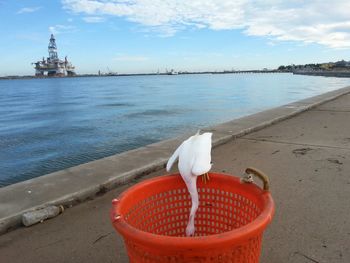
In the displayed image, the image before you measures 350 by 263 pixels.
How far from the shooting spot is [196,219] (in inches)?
92.0

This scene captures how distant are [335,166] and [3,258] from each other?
13.7ft

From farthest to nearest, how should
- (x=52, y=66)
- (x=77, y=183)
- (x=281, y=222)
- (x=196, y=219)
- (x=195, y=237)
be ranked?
(x=52, y=66) < (x=77, y=183) < (x=281, y=222) < (x=196, y=219) < (x=195, y=237)

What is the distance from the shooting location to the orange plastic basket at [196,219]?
1402 millimetres

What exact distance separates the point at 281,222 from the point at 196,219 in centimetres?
128

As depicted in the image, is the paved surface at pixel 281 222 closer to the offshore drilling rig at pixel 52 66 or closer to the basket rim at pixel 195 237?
the basket rim at pixel 195 237

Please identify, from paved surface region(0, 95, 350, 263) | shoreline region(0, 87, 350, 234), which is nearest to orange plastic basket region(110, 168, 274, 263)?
paved surface region(0, 95, 350, 263)

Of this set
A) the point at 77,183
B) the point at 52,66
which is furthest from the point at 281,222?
the point at 52,66

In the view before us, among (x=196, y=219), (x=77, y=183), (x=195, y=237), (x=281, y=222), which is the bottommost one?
(x=281, y=222)

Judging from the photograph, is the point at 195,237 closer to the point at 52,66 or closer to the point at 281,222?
the point at 281,222

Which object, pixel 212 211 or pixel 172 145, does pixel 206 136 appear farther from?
pixel 172 145

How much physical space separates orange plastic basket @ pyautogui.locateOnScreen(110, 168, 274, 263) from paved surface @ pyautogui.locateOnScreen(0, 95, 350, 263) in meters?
→ 0.70

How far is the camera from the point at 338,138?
6.69 meters

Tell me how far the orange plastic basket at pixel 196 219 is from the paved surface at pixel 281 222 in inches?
27.7

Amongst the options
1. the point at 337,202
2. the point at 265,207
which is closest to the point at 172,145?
the point at 337,202
